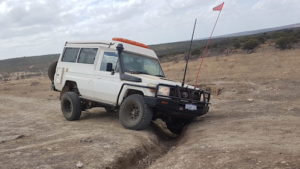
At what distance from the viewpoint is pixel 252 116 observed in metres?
8.48

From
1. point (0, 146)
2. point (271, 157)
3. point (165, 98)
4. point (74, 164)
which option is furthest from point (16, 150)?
point (271, 157)

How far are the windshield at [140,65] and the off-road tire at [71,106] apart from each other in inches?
71.6

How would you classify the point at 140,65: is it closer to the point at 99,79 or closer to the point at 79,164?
the point at 99,79

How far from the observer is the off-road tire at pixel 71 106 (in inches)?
360

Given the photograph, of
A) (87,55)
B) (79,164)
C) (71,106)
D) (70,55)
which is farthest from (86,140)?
(70,55)

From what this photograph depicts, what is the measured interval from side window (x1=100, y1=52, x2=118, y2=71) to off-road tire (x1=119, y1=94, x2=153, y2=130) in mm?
1113

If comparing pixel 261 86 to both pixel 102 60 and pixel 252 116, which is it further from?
pixel 102 60

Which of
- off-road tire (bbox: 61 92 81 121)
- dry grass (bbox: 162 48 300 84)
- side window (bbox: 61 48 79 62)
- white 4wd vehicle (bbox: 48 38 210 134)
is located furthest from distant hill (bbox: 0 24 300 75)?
off-road tire (bbox: 61 92 81 121)

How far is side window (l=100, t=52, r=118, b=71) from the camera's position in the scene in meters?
8.41

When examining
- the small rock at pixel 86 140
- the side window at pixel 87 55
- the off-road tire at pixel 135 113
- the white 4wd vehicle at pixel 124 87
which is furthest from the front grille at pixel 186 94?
the side window at pixel 87 55

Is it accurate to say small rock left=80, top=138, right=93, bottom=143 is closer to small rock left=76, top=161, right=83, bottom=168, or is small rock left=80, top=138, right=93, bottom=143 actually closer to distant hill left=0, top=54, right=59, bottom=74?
small rock left=76, top=161, right=83, bottom=168

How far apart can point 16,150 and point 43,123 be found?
3.05 m

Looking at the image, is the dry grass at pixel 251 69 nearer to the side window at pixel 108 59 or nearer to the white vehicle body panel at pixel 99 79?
the white vehicle body panel at pixel 99 79

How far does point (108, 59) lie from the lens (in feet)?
28.2
